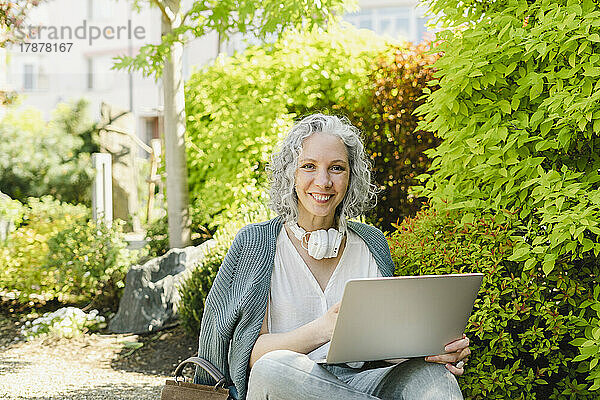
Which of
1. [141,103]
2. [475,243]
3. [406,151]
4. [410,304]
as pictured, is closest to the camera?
[410,304]

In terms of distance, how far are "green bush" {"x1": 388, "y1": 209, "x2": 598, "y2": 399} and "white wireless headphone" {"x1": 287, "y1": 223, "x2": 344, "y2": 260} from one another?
1.42 feet

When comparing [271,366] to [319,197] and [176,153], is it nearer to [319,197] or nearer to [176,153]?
[319,197]

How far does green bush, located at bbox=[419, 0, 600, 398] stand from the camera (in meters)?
→ 2.45

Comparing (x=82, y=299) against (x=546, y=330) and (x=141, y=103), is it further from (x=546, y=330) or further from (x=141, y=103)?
(x=141, y=103)

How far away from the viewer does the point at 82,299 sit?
6.23m

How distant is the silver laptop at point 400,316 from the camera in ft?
5.96

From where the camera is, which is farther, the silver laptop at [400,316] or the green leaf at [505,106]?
the green leaf at [505,106]

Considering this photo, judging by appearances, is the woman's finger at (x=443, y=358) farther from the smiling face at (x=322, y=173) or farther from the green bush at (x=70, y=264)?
the green bush at (x=70, y=264)

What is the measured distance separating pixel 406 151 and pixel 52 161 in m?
5.44

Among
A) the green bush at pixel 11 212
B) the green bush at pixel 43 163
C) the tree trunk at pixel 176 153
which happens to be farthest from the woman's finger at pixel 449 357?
the green bush at pixel 43 163

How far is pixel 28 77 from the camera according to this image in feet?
58.6

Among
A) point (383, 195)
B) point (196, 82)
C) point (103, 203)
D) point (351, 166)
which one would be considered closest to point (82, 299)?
point (103, 203)

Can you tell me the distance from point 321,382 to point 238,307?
1.32 ft

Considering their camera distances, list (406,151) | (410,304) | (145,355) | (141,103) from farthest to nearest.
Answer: (141,103)
(406,151)
(145,355)
(410,304)
